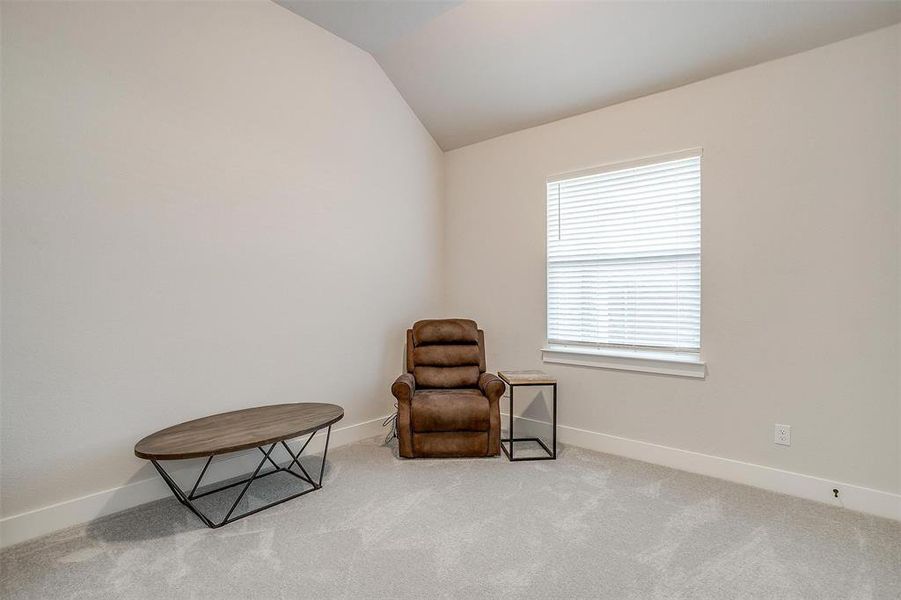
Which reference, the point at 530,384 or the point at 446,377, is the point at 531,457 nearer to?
the point at 530,384

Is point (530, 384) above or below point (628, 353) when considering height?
below

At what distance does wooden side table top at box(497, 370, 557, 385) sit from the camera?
3281 millimetres

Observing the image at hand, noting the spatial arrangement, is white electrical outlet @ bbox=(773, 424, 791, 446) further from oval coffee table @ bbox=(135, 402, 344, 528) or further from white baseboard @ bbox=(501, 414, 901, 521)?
oval coffee table @ bbox=(135, 402, 344, 528)

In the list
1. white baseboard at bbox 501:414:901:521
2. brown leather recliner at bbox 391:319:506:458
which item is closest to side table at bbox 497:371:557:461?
brown leather recliner at bbox 391:319:506:458

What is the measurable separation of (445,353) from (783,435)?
7.82 feet

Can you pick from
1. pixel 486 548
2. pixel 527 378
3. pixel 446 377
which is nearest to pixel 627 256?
pixel 527 378

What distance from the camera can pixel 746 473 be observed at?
9.21 ft

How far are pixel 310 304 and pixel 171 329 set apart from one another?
960 mm

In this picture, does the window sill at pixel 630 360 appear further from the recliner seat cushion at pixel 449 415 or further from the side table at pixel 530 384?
the recliner seat cushion at pixel 449 415

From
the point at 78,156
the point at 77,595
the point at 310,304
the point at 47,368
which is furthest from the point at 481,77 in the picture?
the point at 77,595

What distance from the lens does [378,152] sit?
12.6 feet

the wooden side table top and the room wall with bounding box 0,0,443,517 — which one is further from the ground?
the room wall with bounding box 0,0,443,517

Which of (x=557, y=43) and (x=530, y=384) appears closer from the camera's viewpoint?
(x=557, y=43)

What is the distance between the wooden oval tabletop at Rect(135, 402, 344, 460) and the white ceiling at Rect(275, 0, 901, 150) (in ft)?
9.15
